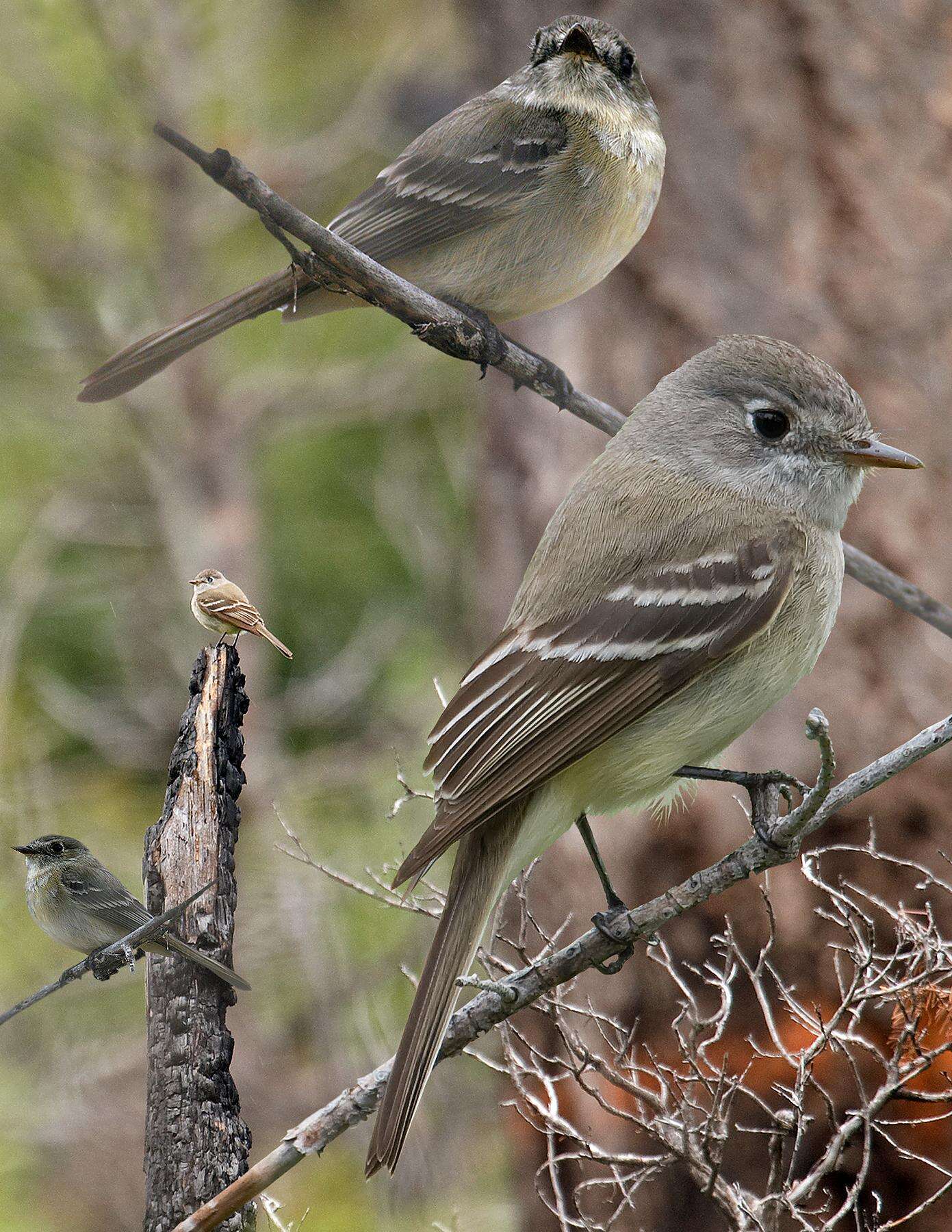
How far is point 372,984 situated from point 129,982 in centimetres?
57

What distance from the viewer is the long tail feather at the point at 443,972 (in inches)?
38.9

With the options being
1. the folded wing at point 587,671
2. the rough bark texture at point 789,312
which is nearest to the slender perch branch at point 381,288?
the folded wing at point 587,671

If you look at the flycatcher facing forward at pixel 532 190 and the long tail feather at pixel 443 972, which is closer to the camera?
the long tail feather at pixel 443 972

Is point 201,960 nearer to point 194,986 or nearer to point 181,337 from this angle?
point 194,986

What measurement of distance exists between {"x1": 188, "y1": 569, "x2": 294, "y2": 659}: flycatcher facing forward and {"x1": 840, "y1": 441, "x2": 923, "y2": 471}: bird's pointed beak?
2.35 ft

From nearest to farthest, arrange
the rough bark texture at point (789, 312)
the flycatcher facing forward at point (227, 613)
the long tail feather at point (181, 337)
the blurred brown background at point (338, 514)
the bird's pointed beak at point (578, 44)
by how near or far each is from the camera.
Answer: the flycatcher facing forward at point (227, 613), the long tail feather at point (181, 337), the bird's pointed beak at point (578, 44), the blurred brown background at point (338, 514), the rough bark texture at point (789, 312)

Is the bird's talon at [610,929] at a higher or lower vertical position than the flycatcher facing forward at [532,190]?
lower

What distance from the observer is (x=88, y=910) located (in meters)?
0.95

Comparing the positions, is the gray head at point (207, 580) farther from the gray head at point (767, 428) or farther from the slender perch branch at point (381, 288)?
the gray head at point (767, 428)

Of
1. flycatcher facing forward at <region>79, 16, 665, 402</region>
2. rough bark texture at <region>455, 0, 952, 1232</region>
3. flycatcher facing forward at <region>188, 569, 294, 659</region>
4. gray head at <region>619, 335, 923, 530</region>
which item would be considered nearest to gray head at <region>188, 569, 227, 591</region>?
flycatcher facing forward at <region>188, 569, 294, 659</region>

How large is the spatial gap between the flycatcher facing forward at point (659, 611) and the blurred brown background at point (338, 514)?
0.16 metres

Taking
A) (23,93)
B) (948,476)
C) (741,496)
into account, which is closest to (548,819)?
(741,496)

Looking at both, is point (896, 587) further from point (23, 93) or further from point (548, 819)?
point (23, 93)

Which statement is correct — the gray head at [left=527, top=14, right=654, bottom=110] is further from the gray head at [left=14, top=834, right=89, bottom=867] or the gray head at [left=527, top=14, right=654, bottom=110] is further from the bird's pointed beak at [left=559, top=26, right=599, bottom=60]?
the gray head at [left=14, top=834, right=89, bottom=867]
